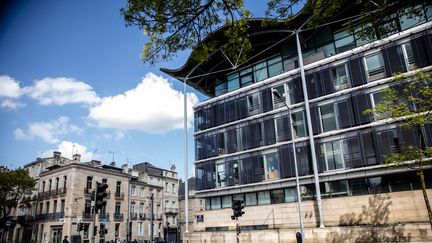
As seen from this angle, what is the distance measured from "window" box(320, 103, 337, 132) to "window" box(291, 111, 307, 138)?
183 cm

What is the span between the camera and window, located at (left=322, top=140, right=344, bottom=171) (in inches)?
1085

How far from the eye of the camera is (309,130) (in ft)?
94.2

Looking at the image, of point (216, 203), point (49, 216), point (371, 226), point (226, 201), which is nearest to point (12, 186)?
point (49, 216)

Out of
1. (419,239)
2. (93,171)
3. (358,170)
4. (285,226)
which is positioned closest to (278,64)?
(358,170)

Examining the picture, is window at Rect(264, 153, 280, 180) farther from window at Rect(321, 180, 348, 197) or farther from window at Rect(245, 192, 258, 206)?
window at Rect(321, 180, 348, 197)

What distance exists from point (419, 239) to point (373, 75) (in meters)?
13.4

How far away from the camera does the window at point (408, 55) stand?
85.1ft

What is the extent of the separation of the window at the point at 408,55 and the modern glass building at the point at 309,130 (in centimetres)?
7

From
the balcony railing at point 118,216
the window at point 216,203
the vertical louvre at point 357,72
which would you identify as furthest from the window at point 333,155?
the balcony railing at point 118,216

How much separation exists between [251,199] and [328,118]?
11111 mm

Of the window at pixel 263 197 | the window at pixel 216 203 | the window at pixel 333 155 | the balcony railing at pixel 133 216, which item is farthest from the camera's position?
the balcony railing at pixel 133 216

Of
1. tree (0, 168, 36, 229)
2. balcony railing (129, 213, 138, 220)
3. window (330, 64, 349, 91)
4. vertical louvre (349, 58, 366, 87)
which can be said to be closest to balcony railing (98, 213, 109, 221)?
balcony railing (129, 213, 138, 220)

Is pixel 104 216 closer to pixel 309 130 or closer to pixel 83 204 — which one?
pixel 83 204

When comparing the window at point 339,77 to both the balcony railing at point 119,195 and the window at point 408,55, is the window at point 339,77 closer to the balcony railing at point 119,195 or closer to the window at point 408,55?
the window at point 408,55
